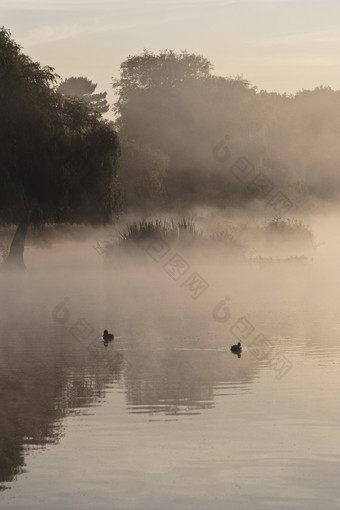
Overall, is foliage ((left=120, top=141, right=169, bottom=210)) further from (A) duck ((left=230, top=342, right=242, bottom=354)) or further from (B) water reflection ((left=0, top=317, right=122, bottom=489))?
(A) duck ((left=230, top=342, right=242, bottom=354))

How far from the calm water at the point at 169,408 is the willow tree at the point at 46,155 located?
15654 mm

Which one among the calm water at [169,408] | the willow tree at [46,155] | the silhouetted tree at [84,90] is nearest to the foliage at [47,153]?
the willow tree at [46,155]

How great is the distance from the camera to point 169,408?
16.2 meters

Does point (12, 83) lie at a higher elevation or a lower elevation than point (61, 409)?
higher

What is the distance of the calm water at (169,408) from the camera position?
455 inches

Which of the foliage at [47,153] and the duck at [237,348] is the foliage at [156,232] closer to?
the foliage at [47,153]

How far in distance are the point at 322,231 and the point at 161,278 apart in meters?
51.0

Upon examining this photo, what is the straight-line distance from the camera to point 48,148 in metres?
50.5

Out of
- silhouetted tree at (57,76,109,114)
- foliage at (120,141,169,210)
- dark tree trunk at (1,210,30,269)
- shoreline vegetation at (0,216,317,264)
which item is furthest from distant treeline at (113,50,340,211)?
silhouetted tree at (57,76,109,114)

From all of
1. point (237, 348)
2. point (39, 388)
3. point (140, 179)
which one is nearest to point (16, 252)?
point (140, 179)

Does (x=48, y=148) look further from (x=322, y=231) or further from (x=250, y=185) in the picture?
(x=322, y=231)

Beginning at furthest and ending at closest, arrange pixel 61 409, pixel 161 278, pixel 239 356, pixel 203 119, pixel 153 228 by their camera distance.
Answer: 1. pixel 203 119
2. pixel 153 228
3. pixel 161 278
4. pixel 239 356
5. pixel 61 409

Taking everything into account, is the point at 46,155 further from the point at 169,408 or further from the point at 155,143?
the point at 155,143

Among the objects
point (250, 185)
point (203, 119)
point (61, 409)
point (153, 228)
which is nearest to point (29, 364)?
point (61, 409)
